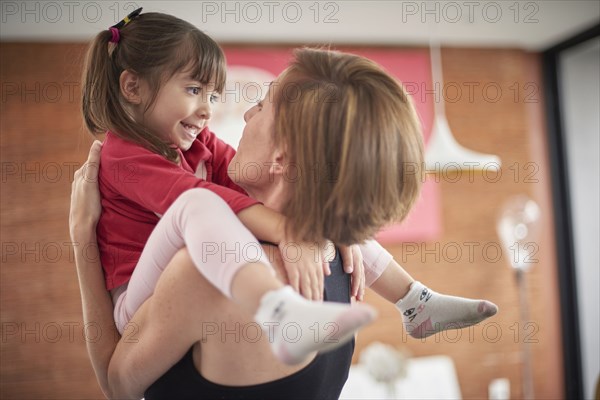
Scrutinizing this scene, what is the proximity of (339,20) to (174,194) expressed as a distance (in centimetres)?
267

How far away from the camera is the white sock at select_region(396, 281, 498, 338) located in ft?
3.66

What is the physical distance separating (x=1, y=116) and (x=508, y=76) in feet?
10.9

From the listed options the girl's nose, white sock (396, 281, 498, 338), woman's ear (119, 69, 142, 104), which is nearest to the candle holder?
white sock (396, 281, 498, 338)

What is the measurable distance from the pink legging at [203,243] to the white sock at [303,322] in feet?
0.22

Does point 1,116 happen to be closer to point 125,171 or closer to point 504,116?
point 125,171

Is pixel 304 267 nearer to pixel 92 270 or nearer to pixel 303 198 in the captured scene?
pixel 303 198

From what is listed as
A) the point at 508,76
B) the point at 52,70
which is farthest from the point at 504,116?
the point at 52,70

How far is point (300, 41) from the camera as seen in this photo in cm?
378

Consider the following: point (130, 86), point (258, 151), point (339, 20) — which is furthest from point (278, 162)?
point (339, 20)

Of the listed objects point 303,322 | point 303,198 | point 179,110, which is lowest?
point 303,322

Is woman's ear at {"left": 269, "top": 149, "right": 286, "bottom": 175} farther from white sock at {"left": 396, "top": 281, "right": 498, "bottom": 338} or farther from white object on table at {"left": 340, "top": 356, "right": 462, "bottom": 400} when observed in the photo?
white object on table at {"left": 340, "top": 356, "right": 462, "bottom": 400}

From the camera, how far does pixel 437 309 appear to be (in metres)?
1.13

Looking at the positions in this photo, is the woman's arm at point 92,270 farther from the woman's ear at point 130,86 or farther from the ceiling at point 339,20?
the ceiling at point 339,20

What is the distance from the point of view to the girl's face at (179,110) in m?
1.23
